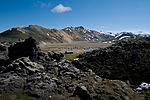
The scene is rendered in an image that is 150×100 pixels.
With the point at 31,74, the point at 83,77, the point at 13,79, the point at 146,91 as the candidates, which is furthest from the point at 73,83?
the point at 146,91

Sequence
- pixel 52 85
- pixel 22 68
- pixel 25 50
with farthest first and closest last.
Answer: pixel 25 50 < pixel 22 68 < pixel 52 85

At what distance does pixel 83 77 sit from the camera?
Answer: 4594 cm

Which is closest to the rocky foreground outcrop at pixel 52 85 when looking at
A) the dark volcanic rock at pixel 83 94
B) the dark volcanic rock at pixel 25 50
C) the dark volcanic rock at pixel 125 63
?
the dark volcanic rock at pixel 83 94

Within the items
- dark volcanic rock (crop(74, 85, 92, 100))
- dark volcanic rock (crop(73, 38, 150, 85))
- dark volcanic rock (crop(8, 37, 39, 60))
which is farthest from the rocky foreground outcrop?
dark volcanic rock (crop(73, 38, 150, 85))

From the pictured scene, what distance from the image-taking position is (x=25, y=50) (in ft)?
181

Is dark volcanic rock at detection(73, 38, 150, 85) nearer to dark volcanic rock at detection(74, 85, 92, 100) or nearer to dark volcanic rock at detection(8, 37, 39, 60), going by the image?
dark volcanic rock at detection(8, 37, 39, 60)

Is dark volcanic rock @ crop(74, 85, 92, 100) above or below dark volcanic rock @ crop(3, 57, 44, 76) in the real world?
below

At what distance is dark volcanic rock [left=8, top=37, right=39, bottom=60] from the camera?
53.0 m

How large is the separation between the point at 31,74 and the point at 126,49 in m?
47.3

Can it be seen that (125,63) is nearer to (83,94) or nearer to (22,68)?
(83,94)

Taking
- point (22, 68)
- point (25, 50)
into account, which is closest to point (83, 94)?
point (22, 68)

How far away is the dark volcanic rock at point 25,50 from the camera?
53031mm

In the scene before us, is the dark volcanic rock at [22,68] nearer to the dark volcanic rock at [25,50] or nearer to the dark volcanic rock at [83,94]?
the dark volcanic rock at [25,50]

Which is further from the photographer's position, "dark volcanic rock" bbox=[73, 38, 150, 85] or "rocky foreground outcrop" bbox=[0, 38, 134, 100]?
"dark volcanic rock" bbox=[73, 38, 150, 85]
